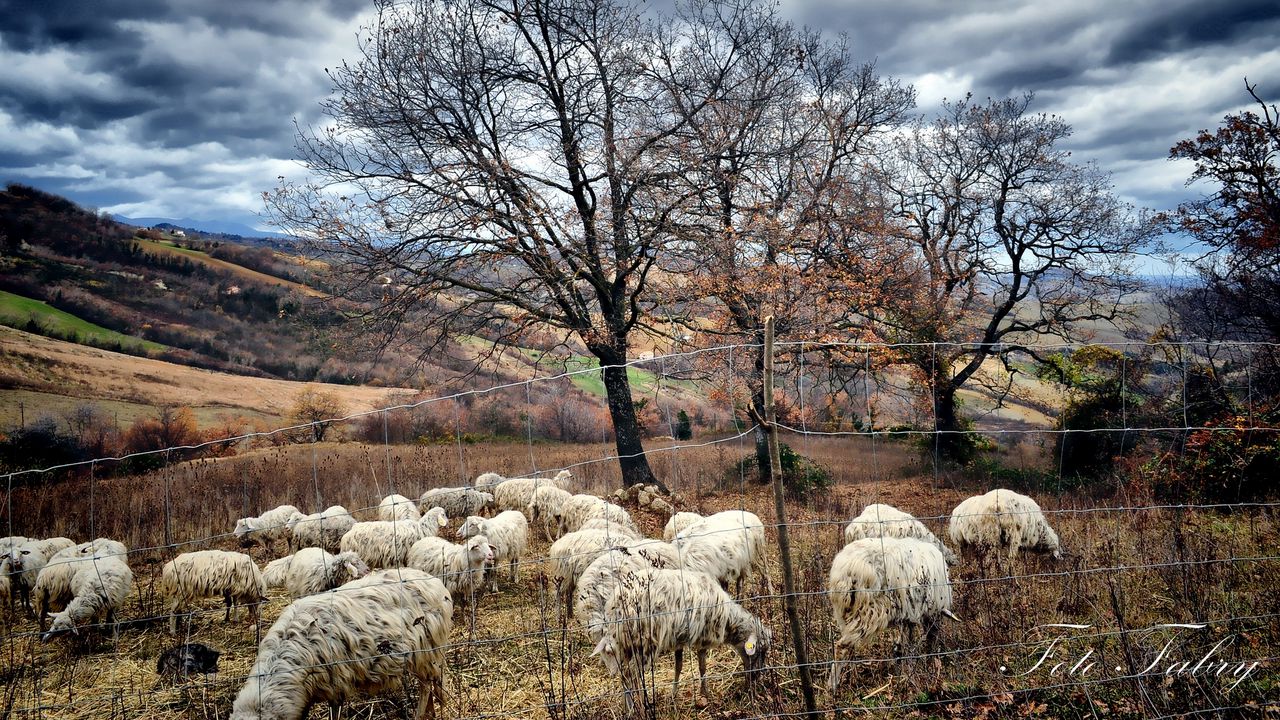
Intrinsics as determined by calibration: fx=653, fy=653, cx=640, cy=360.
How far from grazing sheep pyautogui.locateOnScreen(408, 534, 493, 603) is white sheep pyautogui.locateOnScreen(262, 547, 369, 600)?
24.3 inches

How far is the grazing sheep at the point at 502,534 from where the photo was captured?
8484 mm

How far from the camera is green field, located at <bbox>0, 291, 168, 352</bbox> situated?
1573 cm

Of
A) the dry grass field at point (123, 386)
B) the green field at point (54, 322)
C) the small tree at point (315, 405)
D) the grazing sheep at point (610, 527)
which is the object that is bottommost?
the grazing sheep at point (610, 527)

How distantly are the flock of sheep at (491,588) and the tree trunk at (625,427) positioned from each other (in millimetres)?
5256

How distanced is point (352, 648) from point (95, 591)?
4480mm

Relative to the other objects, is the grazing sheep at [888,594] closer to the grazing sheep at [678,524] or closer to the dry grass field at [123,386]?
the grazing sheep at [678,524]

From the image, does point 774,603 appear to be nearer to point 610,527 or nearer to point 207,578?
point 610,527

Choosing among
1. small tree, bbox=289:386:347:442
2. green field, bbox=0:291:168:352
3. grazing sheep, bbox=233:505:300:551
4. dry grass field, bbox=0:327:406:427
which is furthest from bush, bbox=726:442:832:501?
green field, bbox=0:291:168:352

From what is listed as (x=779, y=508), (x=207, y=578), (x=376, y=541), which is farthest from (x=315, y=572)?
(x=779, y=508)

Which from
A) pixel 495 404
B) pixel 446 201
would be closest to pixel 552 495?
pixel 495 404

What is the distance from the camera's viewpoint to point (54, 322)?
16359 millimetres

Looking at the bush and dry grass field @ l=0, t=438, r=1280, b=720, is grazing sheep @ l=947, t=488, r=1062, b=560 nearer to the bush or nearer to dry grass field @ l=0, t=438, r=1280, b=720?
dry grass field @ l=0, t=438, r=1280, b=720

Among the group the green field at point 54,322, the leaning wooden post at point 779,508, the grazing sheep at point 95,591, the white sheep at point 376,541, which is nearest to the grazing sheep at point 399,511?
the white sheep at point 376,541

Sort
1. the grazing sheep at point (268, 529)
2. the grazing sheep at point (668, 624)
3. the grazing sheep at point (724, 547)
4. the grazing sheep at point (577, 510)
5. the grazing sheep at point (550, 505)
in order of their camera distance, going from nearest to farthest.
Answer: the grazing sheep at point (668, 624) → the grazing sheep at point (724, 547) → the grazing sheep at point (577, 510) → the grazing sheep at point (268, 529) → the grazing sheep at point (550, 505)
